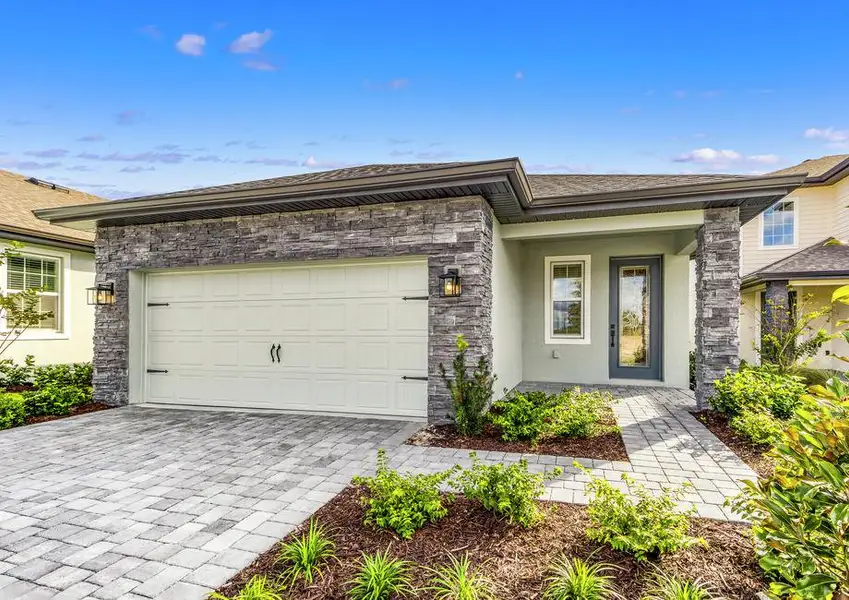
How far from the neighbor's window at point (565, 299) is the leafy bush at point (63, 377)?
8368mm

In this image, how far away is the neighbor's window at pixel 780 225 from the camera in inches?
449

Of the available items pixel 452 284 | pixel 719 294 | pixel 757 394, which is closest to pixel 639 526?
pixel 452 284

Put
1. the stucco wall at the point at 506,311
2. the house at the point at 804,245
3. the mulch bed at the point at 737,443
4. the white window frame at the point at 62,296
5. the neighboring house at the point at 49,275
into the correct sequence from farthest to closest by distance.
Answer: the house at the point at 804,245 → the white window frame at the point at 62,296 → the neighboring house at the point at 49,275 → the stucco wall at the point at 506,311 → the mulch bed at the point at 737,443

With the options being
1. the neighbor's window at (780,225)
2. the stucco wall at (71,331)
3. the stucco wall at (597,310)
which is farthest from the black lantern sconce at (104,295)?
the neighbor's window at (780,225)

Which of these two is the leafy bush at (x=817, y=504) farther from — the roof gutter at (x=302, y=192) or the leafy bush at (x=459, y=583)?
the roof gutter at (x=302, y=192)

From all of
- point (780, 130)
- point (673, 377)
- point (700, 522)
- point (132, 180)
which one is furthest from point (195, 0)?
point (780, 130)

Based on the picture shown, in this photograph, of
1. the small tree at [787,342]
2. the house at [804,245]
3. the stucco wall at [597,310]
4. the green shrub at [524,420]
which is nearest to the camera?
the green shrub at [524,420]

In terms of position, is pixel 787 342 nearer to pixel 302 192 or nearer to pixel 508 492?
pixel 508 492

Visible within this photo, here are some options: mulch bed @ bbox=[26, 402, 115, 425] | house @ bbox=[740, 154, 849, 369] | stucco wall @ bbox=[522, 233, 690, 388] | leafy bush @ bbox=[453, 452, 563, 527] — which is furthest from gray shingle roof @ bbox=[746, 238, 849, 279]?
mulch bed @ bbox=[26, 402, 115, 425]

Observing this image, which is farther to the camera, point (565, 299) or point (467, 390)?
point (565, 299)

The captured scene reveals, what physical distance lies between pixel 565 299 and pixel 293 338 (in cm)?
529

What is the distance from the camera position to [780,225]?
37.9 ft

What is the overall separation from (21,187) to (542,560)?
1365 centimetres

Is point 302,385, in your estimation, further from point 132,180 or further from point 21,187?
point 132,180
